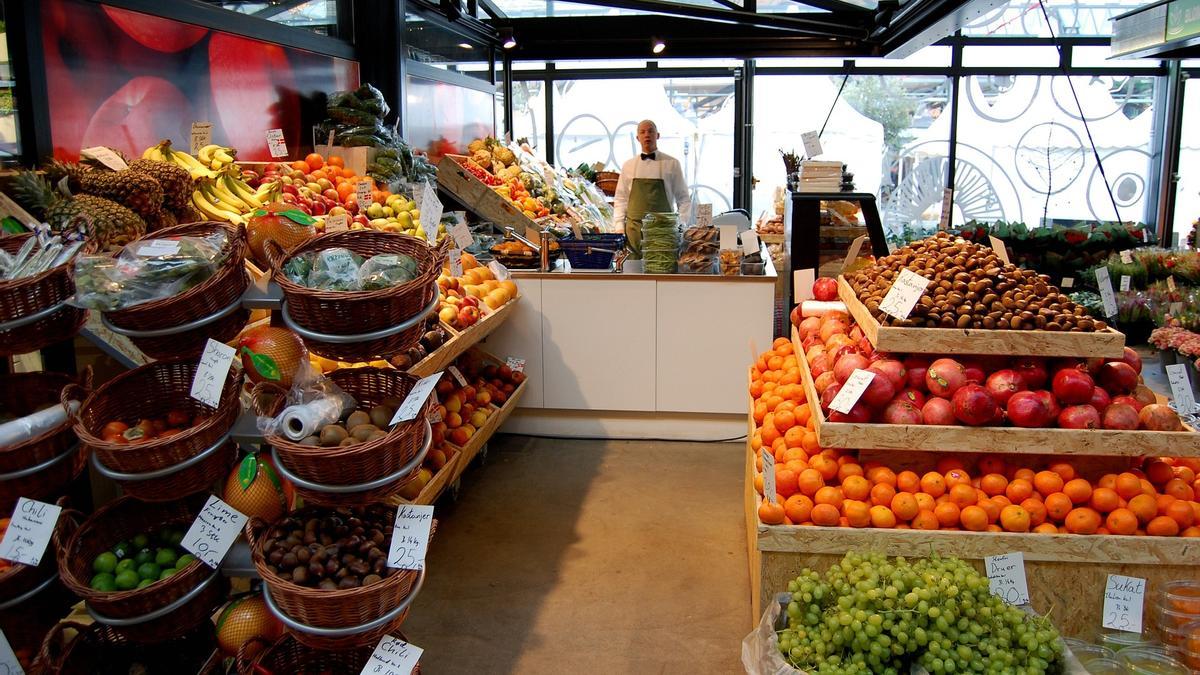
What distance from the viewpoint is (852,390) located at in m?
2.73

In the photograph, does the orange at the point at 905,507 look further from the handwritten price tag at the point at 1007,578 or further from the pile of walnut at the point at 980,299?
the pile of walnut at the point at 980,299

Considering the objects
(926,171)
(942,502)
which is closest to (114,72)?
(942,502)

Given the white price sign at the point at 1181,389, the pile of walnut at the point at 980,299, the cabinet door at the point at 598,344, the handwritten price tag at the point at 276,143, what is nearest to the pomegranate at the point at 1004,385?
the pile of walnut at the point at 980,299

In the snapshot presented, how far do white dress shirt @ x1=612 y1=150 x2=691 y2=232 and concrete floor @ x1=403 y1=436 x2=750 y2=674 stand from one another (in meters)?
2.58

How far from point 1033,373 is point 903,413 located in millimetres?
438

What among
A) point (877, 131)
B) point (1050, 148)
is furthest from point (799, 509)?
point (1050, 148)

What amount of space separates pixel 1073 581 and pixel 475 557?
2.27 meters

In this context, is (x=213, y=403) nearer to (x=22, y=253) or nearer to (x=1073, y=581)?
(x=22, y=253)

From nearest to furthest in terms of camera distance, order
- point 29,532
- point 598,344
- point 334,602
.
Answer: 1. point 334,602
2. point 29,532
3. point 598,344

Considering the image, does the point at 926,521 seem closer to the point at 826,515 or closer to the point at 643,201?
the point at 826,515

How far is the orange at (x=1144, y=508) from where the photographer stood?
259 cm

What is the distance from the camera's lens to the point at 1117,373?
2811 mm

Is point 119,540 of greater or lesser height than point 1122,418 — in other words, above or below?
below

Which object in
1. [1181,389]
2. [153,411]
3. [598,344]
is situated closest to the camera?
[153,411]
